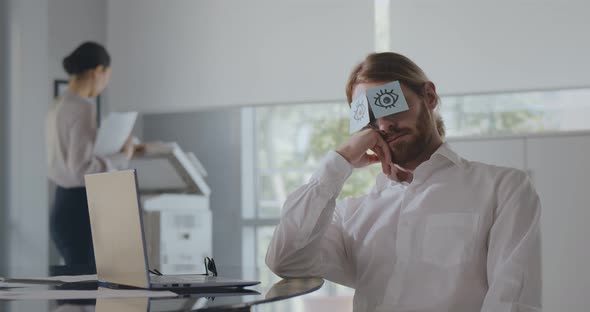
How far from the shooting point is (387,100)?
1.62 m

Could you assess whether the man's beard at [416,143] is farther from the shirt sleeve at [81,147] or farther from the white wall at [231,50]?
the white wall at [231,50]

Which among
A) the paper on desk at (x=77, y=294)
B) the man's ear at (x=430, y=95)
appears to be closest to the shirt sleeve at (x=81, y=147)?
the man's ear at (x=430, y=95)

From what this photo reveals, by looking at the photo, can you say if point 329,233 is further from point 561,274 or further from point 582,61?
point 582,61

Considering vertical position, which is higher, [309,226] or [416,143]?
[416,143]

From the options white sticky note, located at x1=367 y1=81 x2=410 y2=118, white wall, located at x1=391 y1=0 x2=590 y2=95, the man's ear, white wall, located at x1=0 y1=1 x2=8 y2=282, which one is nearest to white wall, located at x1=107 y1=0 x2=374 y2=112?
white wall, located at x1=391 y1=0 x2=590 y2=95

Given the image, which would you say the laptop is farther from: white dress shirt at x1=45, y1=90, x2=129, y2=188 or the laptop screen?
white dress shirt at x1=45, y1=90, x2=129, y2=188

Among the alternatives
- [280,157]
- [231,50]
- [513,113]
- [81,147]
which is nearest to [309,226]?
[81,147]

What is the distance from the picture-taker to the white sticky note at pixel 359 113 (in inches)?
64.9

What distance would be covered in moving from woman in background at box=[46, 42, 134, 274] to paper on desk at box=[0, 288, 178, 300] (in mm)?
2230

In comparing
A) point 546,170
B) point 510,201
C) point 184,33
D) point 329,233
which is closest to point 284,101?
point 184,33

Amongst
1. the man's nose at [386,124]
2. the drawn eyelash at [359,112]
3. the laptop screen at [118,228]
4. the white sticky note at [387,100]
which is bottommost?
the laptop screen at [118,228]

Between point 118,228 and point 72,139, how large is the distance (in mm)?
2443

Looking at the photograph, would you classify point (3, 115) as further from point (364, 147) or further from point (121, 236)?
point (121, 236)

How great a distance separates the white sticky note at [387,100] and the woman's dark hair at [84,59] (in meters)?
2.34
